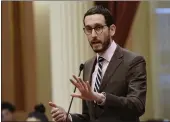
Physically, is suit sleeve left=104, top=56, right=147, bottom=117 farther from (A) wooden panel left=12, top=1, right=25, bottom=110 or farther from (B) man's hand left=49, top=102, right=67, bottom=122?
(A) wooden panel left=12, top=1, right=25, bottom=110

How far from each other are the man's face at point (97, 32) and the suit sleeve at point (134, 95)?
13 cm

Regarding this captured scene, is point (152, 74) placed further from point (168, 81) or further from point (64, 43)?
point (64, 43)

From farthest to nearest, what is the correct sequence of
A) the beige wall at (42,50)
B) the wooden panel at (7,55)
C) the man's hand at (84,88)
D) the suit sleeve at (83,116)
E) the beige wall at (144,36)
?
the beige wall at (42,50) < the wooden panel at (7,55) < the beige wall at (144,36) < the suit sleeve at (83,116) < the man's hand at (84,88)

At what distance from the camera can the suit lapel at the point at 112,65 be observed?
1.47 meters

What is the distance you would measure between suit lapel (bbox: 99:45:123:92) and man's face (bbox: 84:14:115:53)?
0.22 ft

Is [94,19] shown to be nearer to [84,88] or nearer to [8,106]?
[84,88]

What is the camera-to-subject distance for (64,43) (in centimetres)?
318

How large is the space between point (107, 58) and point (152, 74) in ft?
7.42

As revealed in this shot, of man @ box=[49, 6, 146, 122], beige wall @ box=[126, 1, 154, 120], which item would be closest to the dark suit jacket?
Answer: man @ box=[49, 6, 146, 122]

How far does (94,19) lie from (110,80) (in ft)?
0.71

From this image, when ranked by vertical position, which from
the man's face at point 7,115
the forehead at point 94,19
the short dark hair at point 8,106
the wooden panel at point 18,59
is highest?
the forehead at point 94,19

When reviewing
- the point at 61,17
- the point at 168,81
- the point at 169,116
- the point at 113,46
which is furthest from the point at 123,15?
the point at 113,46

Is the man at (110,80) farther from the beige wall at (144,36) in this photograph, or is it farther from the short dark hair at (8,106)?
the beige wall at (144,36)

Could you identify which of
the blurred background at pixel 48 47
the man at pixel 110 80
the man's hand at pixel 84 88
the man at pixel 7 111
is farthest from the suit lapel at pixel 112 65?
the man at pixel 7 111
